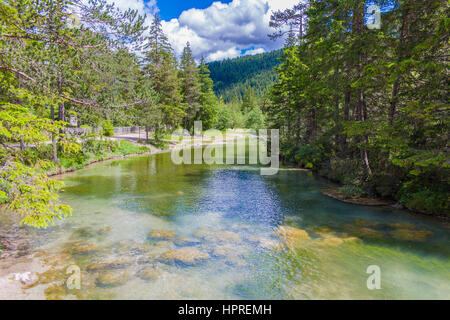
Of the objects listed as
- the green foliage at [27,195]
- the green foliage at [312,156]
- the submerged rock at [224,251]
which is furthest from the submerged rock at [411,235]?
the green foliage at [312,156]

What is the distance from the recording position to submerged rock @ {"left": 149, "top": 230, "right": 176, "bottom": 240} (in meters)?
10.5

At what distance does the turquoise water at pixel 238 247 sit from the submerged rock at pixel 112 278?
25 mm

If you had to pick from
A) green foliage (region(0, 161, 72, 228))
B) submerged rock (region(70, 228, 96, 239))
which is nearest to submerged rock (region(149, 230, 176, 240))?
submerged rock (region(70, 228, 96, 239))

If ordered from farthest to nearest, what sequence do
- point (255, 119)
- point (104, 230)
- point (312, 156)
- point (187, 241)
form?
point (255, 119), point (312, 156), point (104, 230), point (187, 241)

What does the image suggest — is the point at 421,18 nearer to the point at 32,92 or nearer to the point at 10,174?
the point at 32,92

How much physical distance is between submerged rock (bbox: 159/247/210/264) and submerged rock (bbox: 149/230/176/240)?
125 centimetres

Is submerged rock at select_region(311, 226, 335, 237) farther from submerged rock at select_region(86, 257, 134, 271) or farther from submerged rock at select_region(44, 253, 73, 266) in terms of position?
submerged rock at select_region(44, 253, 73, 266)

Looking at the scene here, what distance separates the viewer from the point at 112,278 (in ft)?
24.7

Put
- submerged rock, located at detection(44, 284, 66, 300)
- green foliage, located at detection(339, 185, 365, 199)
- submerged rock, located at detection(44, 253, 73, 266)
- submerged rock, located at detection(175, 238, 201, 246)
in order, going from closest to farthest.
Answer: submerged rock, located at detection(44, 284, 66, 300) → submerged rock, located at detection(44, 253, 73, 266) → submerged rock, located at detection(175, 238, 201, 246) → green foliage, located at detection(339, 185, 365, 199)

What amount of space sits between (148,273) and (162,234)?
2902 millimetres

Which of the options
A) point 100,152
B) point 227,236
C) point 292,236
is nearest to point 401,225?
point 292,236

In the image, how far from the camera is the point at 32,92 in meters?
8.38

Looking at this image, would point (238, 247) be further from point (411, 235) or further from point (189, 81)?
point (189, 81)
